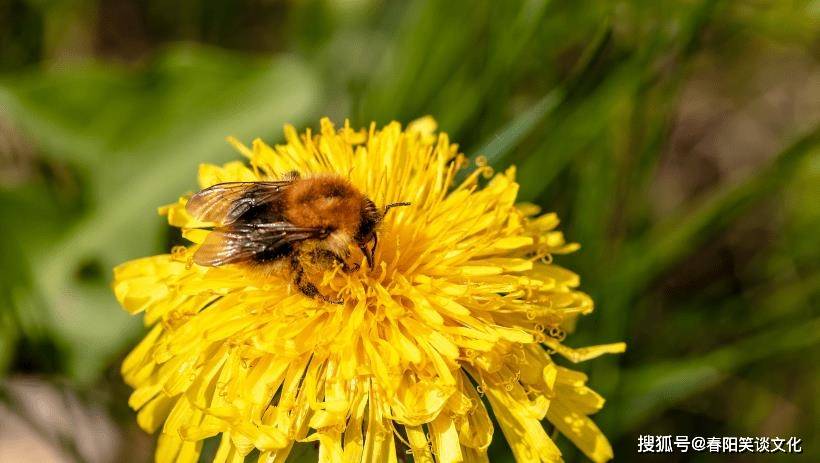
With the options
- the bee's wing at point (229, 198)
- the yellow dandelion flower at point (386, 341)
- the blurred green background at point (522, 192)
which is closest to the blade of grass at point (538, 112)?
the blurred green background at point (522, 192)

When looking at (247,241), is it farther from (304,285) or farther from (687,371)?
(687,371)

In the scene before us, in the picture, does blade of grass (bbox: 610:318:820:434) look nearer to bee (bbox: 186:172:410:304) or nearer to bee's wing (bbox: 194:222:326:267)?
bee (bbox: 186:172:410:304)

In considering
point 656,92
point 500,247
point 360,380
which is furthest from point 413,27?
point 360,380

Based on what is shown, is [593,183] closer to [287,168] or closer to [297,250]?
[287,168]

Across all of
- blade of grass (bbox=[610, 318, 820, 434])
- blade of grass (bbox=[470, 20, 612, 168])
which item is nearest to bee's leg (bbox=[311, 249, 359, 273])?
blade of grass (bbox=[470, 20, 612, 168])
